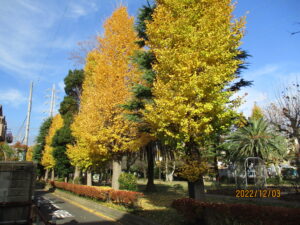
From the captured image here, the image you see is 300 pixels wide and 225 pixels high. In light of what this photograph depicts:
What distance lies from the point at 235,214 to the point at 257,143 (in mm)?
16436

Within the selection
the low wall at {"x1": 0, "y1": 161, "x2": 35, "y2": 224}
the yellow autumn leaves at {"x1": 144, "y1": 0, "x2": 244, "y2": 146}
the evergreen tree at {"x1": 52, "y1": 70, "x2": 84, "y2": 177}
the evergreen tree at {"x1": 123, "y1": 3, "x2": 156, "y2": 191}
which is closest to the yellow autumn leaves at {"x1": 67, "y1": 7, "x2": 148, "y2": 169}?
the evergreen tree at {"x1": 123, "y1": 3, "x2": 156, "y2": 191}

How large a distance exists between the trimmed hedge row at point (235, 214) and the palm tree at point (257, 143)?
1504 centimetres

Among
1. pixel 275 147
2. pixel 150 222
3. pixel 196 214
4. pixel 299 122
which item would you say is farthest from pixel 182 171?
pixel 275 147

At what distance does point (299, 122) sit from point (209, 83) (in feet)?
29.7

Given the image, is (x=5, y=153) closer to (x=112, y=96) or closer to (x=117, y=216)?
(x=112, y=96)

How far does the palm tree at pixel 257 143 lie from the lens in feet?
64.6

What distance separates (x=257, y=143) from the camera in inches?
790

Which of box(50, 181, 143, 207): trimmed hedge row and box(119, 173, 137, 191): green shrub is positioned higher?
box(119, 173, 137, 191): green shrub

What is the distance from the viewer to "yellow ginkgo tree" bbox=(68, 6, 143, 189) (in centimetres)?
1329

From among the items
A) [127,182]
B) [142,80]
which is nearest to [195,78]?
[142,80]

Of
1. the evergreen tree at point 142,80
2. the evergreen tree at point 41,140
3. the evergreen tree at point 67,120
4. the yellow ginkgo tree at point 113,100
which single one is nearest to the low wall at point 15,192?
the evergreen tree at point 142,80

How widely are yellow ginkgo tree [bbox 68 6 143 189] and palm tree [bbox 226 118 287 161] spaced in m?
11.1

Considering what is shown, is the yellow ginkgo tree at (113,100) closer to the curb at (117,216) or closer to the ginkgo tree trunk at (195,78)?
the curb at (117,216)

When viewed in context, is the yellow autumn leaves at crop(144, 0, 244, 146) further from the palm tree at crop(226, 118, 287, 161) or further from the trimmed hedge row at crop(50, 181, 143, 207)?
the palm tree at crop(226, 118, 287, 161)
